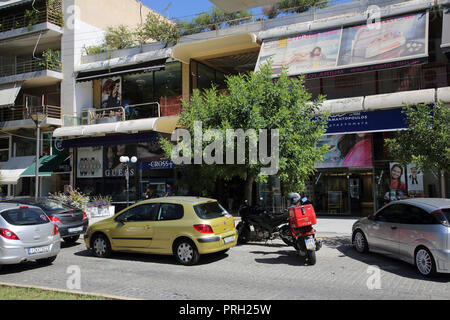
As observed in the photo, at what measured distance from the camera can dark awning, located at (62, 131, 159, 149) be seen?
1988cm

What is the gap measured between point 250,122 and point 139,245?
4534mm

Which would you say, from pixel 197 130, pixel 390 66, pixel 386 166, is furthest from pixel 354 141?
pixel 197 130

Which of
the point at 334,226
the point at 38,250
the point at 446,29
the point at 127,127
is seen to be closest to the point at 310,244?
the point at 38,250

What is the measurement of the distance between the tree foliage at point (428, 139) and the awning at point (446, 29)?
5.72m

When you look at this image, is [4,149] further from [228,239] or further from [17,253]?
[228,239]

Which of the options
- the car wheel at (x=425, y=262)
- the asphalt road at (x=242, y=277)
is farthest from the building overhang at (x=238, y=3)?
the car wheel at (x=425, y=262)

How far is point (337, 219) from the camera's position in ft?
53.6

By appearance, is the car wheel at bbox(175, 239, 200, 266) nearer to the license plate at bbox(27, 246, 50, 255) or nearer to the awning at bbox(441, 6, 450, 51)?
the license plate at bbox(27, 246, 50, 255)

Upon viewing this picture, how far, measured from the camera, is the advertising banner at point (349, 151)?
1641 centimetres

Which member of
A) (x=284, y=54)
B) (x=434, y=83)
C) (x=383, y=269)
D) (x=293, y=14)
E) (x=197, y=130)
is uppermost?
(x=293, y=14)

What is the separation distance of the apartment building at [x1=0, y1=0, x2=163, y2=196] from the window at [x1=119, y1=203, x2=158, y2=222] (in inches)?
626

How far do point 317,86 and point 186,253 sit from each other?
494 inches

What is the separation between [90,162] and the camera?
23109 mm
